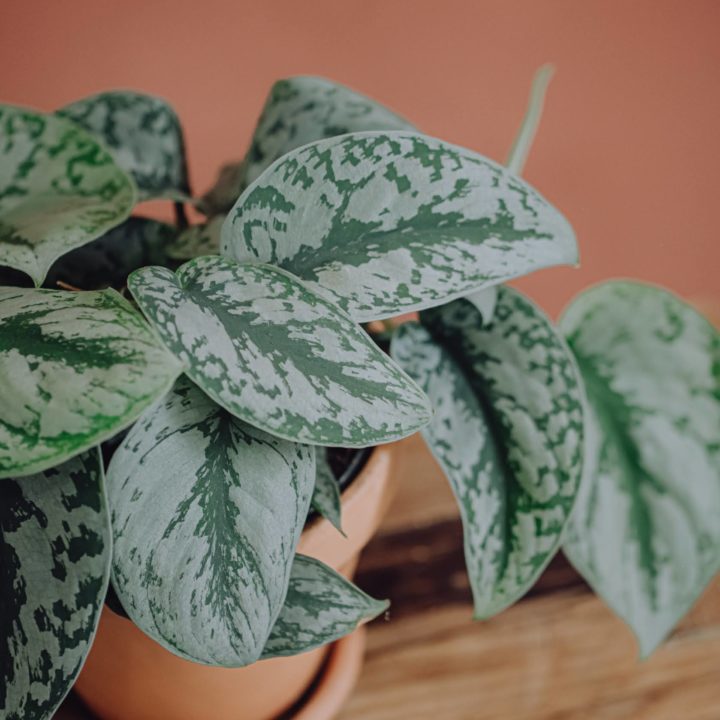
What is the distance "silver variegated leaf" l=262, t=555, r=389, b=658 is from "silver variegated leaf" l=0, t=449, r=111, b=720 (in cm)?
12

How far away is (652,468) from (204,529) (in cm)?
36

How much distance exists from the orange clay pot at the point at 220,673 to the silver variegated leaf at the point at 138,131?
0.90 ft

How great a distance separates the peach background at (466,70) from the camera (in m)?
0.87

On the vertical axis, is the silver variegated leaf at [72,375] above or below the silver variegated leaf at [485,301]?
above

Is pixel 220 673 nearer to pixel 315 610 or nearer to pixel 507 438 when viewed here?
pixel 315 610

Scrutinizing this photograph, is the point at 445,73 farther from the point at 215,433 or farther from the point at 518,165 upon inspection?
the point at 215,433

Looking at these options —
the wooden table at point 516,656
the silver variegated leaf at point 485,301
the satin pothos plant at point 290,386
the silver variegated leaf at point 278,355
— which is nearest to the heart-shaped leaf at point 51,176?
the satin pothos plant at point 290,386

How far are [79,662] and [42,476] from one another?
9 cm

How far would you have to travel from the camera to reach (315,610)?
1.44 ft

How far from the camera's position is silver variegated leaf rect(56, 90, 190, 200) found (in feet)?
1.95

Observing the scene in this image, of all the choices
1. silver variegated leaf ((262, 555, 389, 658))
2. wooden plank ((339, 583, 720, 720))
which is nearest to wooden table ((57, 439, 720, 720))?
wooden plank ((339, 583, 720, 720))

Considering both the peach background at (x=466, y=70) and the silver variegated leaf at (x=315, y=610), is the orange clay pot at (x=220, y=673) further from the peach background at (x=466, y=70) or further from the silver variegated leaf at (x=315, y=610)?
→ the peach background at (x=466, y=70)

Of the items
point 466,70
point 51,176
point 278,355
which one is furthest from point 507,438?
point 466,70

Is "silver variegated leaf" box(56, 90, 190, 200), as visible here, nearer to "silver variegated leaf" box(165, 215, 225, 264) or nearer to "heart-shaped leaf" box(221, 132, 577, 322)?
"silver variegated leaf" box(165, 215, 225, 264)
